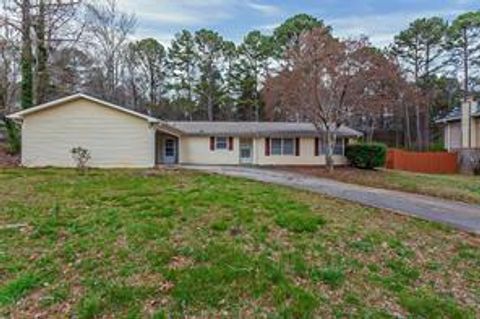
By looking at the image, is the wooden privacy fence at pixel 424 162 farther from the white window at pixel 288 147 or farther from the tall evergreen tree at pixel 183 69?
the tall evergreen tree at pixel 183 69

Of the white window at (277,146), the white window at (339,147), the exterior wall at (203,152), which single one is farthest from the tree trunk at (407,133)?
the exterior wall at (203,152)

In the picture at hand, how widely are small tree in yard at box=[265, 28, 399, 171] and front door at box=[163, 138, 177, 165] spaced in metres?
7.99

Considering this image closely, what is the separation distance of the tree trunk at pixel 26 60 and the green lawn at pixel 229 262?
1957 centimetres

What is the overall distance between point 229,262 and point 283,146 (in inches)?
973

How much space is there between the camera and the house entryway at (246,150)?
100 feet

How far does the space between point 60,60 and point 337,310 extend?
30.2m

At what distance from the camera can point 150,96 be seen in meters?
50.2

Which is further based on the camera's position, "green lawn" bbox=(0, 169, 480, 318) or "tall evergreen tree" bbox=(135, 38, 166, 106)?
"tall evergreen tree" bbox=(135, 38, 166, 106)

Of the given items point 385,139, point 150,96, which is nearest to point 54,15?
point 150,96

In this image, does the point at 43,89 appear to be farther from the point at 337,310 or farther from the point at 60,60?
the point at 337,310

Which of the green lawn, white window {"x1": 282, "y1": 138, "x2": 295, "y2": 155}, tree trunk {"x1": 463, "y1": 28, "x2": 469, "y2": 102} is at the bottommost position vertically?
the green lawn

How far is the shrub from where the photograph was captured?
27.8 meters

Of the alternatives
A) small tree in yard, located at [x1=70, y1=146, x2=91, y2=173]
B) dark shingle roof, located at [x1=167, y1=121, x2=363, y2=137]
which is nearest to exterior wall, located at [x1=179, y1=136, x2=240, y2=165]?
dark shingle roof, located at [x1=167, y1=121, x2=363, y2=137]

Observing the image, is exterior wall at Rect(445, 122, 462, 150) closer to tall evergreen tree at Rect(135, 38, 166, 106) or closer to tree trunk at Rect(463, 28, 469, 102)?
tree trunk at Rect(463, 28, 469, 102)
